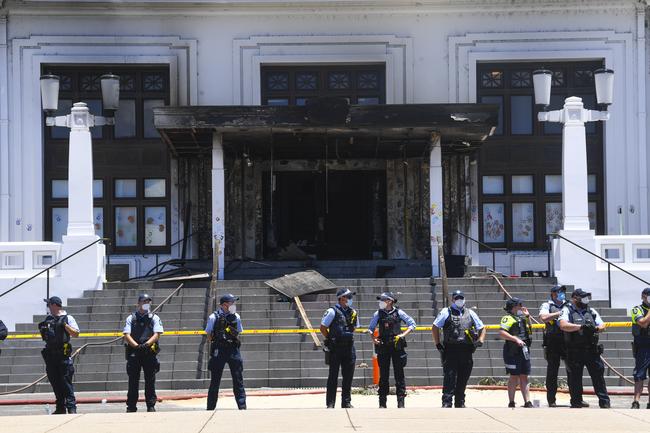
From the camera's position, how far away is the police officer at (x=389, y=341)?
1675cm

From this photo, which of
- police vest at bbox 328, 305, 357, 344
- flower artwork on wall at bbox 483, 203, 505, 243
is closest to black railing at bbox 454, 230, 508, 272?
flower artwork on wall at bbox 483, 203, 505, 243

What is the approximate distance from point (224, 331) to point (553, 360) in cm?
492

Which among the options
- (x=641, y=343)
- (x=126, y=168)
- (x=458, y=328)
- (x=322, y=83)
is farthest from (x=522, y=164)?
(x=458, y=328)

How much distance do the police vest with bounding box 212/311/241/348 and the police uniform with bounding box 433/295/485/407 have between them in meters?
2.88

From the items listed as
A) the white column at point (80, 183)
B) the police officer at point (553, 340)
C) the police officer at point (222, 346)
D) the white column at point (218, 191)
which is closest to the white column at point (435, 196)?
the white column at point (218, 191)

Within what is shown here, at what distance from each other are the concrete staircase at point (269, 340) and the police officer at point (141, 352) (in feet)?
12.4

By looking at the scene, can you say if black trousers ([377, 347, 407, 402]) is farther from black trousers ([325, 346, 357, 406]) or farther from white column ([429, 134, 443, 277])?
white column ([429, 134, 443, 277])

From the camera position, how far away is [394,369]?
16.8m

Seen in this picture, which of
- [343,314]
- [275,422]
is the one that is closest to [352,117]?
[343,314]

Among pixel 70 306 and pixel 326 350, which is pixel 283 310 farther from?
pixel 326 350

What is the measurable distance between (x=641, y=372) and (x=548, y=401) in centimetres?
140

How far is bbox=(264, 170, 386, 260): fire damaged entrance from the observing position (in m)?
30.5

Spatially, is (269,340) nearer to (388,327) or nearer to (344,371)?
(344,371)

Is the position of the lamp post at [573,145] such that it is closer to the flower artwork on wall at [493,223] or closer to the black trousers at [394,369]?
the flower artwork on wall at [493,223]
